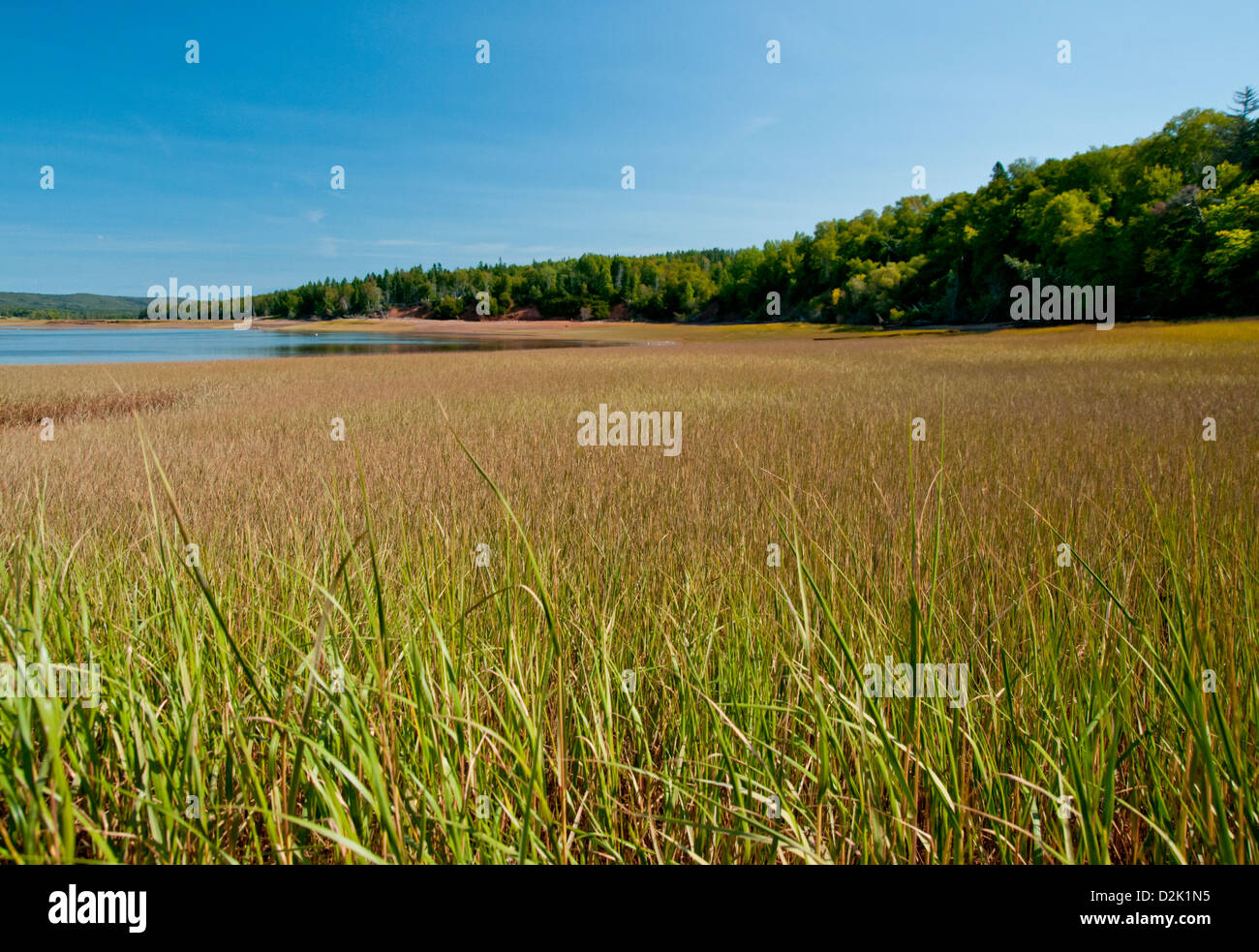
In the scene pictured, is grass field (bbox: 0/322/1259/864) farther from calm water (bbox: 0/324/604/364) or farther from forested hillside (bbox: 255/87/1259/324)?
calm water (bbox: 0/324/604/364)

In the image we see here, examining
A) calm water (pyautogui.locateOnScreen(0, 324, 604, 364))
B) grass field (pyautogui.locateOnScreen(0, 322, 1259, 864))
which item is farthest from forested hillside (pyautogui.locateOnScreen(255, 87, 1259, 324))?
calm water (pyautogui.locateOnScreen(0, 324, 604, 364))

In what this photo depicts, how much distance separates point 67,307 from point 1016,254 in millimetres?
181084

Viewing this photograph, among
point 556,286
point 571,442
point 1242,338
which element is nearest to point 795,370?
point 571,442

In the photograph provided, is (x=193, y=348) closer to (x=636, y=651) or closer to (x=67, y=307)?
(x=636, y=651)

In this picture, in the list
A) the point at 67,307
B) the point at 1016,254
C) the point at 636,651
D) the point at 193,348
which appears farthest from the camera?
the point at 67,307

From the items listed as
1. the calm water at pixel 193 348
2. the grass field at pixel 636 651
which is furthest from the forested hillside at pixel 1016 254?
the calm water at pixel 193 348

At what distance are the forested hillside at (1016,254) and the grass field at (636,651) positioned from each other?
1620 cm

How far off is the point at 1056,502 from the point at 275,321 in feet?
496

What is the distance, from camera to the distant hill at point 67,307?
11225cm

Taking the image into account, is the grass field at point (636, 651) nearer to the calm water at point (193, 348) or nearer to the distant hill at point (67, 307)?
the calm water at point (193, 348)

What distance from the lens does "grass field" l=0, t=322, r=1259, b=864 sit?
153 cm

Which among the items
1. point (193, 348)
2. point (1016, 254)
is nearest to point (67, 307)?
point (193, 348)

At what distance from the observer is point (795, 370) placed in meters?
18.5

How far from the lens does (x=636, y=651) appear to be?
8.55 feet
